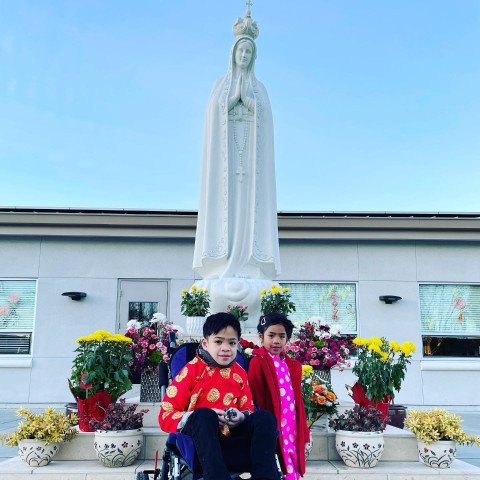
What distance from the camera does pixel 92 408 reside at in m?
4.03

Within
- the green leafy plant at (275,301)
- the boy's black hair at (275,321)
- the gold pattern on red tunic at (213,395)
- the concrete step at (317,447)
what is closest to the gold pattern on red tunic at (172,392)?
the gold pattern on red tunic at (213,395)

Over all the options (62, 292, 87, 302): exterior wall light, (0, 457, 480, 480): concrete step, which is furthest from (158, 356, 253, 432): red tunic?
(62, 292, 87, 302): exterior wall light

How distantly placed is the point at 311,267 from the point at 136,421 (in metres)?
6.46

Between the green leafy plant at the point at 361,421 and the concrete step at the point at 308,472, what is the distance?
281 mm

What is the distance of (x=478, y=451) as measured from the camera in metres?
4.81

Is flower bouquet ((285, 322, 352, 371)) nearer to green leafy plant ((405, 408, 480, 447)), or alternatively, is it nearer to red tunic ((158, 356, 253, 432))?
green leafy plant ((405, 408, 480, 447))

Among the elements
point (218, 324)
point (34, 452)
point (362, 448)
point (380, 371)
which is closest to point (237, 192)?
point (380, 371)

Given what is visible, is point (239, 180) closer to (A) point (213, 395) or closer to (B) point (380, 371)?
(B) point (380, 371)

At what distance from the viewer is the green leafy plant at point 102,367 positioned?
13.0ft

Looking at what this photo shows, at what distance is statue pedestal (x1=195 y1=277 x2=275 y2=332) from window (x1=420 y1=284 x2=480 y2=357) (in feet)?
17.1

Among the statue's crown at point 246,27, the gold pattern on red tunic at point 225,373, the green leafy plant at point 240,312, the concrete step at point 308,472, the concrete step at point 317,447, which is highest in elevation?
the statue's crown at point 246,27

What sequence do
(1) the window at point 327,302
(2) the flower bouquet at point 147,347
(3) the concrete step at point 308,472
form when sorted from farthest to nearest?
(1) the window at point 327,302, (2) the flower bouquet at point 147,347, (3) the concrete step at point 308,472

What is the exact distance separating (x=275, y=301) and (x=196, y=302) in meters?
0.93

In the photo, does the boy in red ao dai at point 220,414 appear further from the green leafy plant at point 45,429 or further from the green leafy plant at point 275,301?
the green leafy plant at point 275,301
